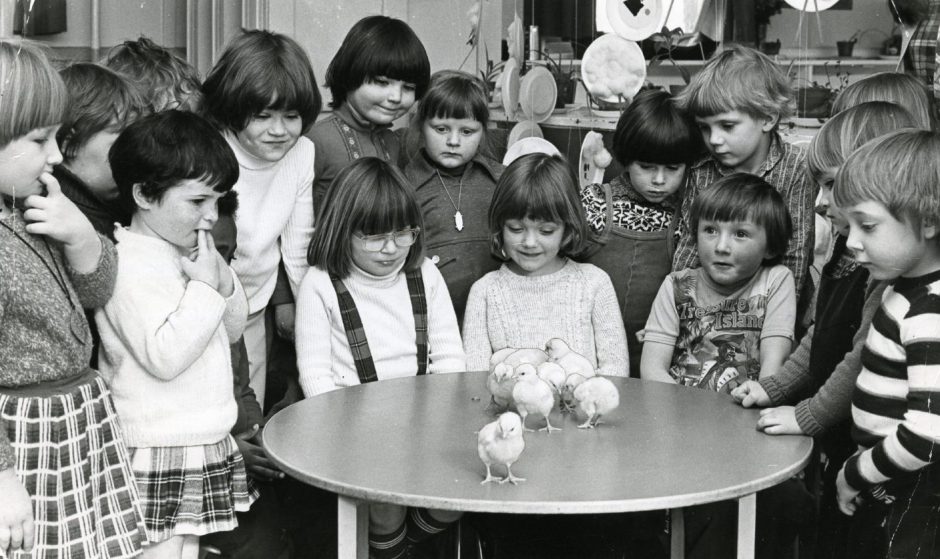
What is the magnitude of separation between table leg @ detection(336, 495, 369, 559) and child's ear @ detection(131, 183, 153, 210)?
0.75m

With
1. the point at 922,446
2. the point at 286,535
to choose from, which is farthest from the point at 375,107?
the point at 922,446

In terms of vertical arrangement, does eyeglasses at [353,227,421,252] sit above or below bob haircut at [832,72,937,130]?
below

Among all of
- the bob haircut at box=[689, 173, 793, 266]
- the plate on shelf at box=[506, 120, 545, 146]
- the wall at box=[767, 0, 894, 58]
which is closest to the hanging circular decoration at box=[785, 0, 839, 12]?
the wall at box=[767, 0, 894, 58]

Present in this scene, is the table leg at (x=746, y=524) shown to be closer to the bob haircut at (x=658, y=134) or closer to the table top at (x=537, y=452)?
the table top at (x=537, y=452)

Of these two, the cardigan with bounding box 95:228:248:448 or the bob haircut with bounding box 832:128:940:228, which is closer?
the bob haircut with bounding box 832:128:940:228

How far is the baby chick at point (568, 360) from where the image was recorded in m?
2.29

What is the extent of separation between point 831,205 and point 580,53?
156 cm

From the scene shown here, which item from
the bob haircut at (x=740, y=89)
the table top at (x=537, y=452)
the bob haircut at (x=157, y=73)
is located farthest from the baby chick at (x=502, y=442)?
the bob haircut at (x=740, y=89)

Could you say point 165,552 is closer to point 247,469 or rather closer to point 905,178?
point 247,469

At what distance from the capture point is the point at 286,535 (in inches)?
109

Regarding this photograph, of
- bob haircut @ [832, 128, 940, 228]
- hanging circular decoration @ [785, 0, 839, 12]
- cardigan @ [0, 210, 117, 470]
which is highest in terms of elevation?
hanging circular decoration @ [785, 0, 839, 12]

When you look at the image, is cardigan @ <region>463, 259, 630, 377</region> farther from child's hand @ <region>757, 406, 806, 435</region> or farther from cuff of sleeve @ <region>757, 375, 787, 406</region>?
child's hand @ <region>757, 406, 806, 435</region>

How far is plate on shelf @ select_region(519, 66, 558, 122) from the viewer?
392 centimetres

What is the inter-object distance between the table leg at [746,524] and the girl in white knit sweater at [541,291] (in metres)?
0.99
